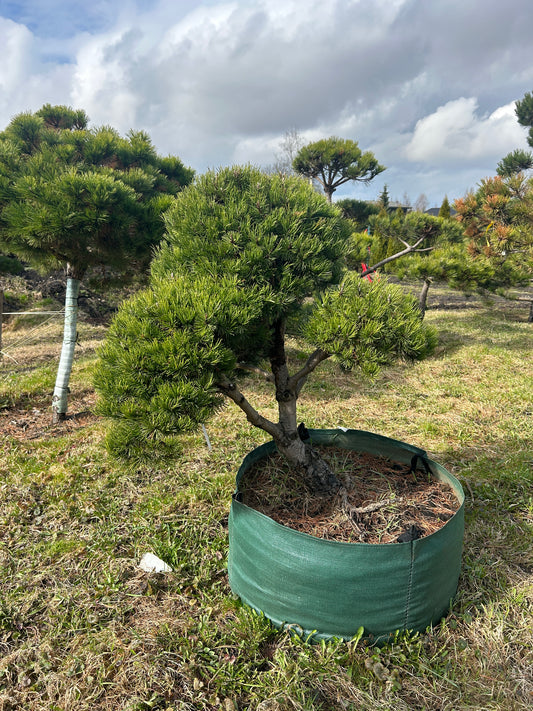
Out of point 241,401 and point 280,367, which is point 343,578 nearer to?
point 241,401

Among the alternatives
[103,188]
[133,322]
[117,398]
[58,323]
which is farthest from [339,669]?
[58,323]

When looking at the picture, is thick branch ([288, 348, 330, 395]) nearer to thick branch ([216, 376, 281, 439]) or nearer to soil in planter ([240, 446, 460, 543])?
thick branch ([216, 376, 281, 439])

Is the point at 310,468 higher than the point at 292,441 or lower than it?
lower

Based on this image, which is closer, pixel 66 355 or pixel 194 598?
pixel 194 598

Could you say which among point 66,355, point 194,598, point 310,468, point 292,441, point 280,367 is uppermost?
point 280,367

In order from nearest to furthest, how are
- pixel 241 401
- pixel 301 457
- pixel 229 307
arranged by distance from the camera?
pixel 229 307 → pixel 241 401 → pixel 301 457

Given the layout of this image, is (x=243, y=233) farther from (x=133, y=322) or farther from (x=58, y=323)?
(x=58, y=323)

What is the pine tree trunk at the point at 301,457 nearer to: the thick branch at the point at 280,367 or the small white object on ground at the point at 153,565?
the thick branch at the point at 280,367

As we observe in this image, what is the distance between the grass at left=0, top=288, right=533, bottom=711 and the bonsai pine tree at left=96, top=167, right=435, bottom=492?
59 cm

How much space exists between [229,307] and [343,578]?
3.66 feet

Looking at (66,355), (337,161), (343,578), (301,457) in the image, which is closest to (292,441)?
(301,457)

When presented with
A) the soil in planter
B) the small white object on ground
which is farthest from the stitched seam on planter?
the small white object on ground

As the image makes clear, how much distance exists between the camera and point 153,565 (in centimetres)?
210

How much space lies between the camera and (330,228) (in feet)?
6.03
